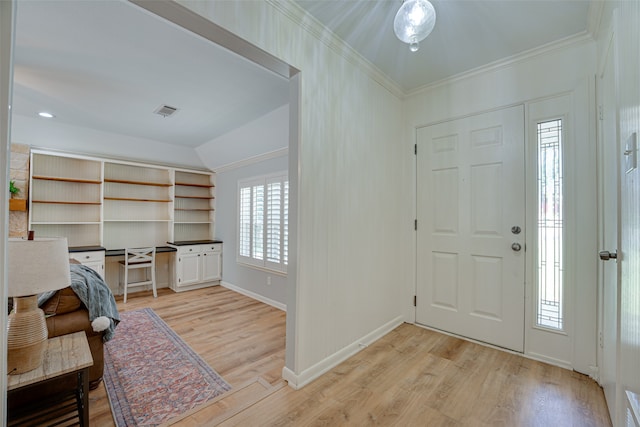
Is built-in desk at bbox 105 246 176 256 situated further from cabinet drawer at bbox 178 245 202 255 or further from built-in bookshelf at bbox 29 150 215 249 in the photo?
built-in bookshelf at bbox 29 150 215 249

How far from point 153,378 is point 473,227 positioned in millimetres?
3019

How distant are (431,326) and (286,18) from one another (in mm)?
3064

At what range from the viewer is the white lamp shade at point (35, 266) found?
1225mm

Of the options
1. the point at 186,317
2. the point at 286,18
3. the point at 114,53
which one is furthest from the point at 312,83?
the point at 186,317

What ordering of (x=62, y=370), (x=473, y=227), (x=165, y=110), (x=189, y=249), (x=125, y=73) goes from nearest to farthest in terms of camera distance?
(x=62, y=370) < (x=125, y=73) < (x=473, y=227) < (x=165, y=110) < (x=189, y=249)

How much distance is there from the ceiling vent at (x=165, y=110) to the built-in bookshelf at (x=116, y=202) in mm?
1595

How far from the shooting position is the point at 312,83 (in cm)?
203

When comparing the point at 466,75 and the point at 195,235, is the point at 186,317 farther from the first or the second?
the point at 466,75

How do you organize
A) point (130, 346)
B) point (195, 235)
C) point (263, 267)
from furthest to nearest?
point (195, 235)
point (263, 267)
point (130, 346)

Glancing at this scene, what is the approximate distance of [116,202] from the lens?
4613 millimetres

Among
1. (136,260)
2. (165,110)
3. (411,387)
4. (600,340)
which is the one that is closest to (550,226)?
(600,340)

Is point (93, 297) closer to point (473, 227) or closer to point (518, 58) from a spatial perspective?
point (473, 227)

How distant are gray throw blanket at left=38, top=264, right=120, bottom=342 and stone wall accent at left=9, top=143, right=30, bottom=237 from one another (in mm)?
2407

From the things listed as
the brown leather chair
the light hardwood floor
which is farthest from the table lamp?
the light hardwood floor
